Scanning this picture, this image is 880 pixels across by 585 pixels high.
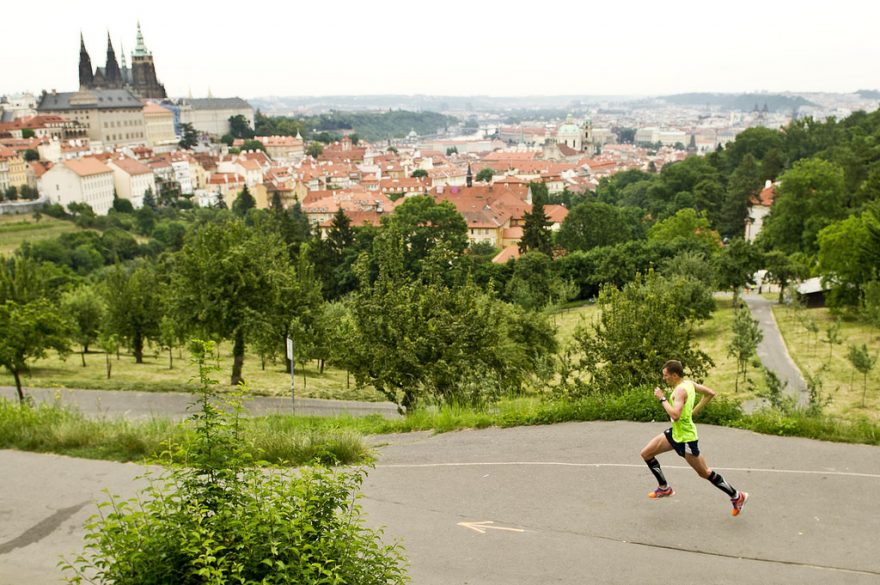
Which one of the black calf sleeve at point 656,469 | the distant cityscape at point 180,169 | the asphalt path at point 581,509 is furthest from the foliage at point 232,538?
the distant cityscape at point 180,169

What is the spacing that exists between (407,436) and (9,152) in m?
125

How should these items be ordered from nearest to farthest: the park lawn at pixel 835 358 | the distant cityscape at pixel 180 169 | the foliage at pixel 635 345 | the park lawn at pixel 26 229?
the foliage at pixel 635 345 < the park lawn at pixel 835 358 < the park lawn at pixel 26 229 < the distant cityscape at pixel 180 169

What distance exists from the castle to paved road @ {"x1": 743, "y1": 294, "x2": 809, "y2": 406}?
159 m

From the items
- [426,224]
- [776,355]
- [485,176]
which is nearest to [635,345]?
[776,355]

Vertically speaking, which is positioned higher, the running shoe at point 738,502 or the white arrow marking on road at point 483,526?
the running shoe at point 738,502

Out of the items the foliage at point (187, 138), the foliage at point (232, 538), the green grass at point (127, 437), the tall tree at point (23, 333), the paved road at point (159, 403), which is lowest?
the paved road at point (159, 403)

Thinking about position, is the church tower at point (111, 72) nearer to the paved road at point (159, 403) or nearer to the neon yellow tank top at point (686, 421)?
the paved road at point (159, 403)

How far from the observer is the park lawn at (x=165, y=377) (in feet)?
78.6

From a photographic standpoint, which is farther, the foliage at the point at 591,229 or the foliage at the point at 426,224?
the foliage at the point at 591,229

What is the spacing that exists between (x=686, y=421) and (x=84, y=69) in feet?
596

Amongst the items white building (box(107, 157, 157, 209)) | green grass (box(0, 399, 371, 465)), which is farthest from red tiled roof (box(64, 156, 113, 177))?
green grass (box(0, 399, 371, 465))

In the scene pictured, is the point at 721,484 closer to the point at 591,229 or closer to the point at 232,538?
the point at 232,538

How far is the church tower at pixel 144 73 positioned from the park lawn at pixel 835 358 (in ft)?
579

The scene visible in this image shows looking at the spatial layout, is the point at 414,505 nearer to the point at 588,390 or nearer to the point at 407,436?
the point at 407,436
